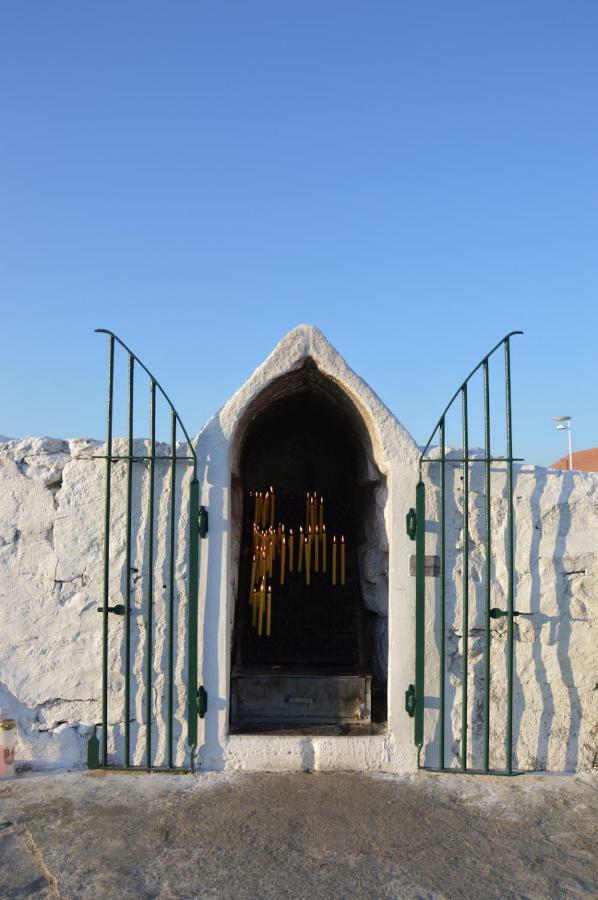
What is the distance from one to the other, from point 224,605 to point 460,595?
1526mm

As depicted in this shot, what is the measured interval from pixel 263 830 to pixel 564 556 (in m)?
2.52

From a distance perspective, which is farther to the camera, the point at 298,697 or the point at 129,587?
the point at 298,697

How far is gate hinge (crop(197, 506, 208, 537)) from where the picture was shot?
4816 mm

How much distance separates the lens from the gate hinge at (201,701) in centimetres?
471

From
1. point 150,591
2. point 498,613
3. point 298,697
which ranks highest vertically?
point 150,591

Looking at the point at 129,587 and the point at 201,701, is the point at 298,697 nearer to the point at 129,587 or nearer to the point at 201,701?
the point at 201,701

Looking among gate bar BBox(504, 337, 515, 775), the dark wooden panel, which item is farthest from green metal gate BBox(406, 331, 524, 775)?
the dark wooden panel

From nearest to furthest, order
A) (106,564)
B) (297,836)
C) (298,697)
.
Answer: (297,836), (106,564), (298,697)

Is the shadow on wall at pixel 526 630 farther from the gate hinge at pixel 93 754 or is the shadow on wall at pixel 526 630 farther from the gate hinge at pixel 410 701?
the gate hinge at pixel 93 754

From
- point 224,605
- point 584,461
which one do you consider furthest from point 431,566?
point 584,461

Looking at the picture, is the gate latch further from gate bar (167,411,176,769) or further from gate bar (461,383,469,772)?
gate bar (167,411,176,769)

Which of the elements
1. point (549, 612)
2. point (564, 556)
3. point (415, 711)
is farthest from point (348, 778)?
point (564, 556)

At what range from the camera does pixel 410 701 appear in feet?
15.7

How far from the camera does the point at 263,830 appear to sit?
3.93m
